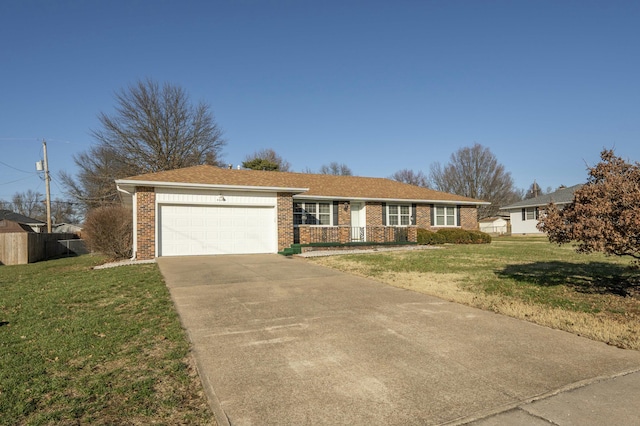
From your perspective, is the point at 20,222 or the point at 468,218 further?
the point at 20,222

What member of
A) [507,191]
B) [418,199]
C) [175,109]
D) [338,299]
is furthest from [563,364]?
[507,191]

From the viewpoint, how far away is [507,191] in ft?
179

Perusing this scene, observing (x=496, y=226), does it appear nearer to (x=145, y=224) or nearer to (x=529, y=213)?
(x=529, y=213)

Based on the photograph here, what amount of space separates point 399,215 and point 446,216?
12.0 feet

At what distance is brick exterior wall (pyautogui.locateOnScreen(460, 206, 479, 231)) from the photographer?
24250 mm

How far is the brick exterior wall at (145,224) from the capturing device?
14.2 metres

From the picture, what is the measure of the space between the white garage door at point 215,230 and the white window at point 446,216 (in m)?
11.5

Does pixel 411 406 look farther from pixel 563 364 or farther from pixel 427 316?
pixel 427 316

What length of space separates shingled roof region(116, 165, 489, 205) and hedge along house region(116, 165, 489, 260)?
4cm

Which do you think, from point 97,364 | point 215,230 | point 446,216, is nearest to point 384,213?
point 446,216

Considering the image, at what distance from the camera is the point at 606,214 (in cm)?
619

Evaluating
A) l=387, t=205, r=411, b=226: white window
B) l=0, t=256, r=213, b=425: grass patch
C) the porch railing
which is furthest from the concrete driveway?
l=387, t=205, r=411, b=226: white window

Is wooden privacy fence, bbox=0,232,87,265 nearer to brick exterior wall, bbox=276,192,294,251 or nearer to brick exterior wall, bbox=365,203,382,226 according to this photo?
brick exterior wall, bbox=276,192,294,251

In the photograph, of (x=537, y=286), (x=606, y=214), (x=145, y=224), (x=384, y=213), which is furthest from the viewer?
(x=384, y=213)
